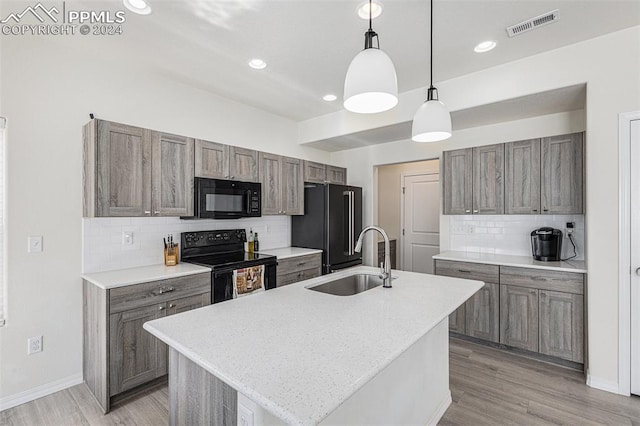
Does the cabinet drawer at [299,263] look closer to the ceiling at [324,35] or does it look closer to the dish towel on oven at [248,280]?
the dish towel on oven at [248,280]

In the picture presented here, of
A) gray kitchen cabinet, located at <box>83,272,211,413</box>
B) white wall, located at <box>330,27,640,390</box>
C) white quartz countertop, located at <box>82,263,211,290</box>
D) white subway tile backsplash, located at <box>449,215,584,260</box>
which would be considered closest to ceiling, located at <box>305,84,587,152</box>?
white wall, located at <box>330,27,640,390</box>

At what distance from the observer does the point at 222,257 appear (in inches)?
130

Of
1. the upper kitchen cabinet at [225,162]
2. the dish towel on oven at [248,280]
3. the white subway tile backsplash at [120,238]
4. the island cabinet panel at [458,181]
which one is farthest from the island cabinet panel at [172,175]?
the island cabinet panel at [458,181]

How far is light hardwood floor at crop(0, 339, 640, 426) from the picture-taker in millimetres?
2088

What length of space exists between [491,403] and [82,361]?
3312 mm

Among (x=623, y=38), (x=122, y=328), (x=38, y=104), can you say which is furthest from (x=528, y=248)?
(x=38, y=104)

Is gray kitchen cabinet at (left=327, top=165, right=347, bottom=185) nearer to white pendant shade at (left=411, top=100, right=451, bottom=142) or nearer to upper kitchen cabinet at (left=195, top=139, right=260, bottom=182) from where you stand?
upper kitchen cabinet at (left=195, top=139, right=260, bottom=182)

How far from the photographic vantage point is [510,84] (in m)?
2.79

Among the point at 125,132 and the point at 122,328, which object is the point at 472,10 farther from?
the point at 122,328

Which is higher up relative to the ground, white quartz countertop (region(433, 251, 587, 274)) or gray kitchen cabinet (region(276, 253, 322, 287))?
white quartz countertop (region(433, 251, 587, 274))

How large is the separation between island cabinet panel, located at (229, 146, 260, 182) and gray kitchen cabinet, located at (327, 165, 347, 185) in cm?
131

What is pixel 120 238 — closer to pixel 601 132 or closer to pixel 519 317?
pixel 519 317

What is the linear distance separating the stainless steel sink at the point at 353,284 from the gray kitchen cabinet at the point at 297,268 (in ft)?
4.27

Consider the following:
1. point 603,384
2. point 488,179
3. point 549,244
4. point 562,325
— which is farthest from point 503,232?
point 603,384
